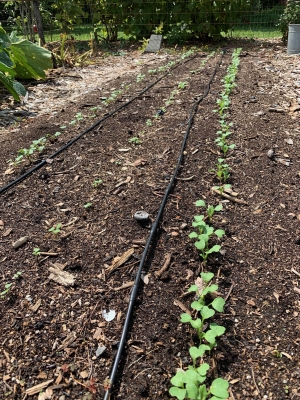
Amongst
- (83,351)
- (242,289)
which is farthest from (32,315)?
(242,289)

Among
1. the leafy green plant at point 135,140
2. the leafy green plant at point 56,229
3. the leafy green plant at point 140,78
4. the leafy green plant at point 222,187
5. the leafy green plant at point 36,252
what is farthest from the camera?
the leafy green plant at point 140,78

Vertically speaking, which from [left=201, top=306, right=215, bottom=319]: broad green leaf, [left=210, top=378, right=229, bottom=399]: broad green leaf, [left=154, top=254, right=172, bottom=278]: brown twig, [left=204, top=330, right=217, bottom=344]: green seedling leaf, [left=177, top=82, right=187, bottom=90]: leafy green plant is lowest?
[left=154, top=254, right=172, bottom=278]: brown twig

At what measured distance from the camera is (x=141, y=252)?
245 centimetres

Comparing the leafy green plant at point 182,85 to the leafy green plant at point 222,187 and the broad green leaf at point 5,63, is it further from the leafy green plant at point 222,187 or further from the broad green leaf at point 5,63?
the leafy green plant at point 222,187

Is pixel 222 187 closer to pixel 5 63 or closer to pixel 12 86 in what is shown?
pixel 12 86

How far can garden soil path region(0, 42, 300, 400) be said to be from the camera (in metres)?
1.79

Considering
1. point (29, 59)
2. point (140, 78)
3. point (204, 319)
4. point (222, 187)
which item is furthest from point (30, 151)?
point (29, 59)

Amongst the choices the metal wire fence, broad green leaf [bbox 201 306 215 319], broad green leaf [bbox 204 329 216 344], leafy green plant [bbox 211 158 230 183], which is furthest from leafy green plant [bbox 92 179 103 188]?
the metal wire fence

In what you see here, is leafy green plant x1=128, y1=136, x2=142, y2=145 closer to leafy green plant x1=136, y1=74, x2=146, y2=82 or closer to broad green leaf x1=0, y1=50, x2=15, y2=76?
broad green leaf x1=0, y1=50, x2=15, y2=76

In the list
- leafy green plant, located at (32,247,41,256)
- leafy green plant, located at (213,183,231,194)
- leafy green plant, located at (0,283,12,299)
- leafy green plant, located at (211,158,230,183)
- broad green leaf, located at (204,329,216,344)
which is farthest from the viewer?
leafy green plant, located at (211,158,230,183)

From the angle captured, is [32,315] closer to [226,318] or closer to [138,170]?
[226,318]

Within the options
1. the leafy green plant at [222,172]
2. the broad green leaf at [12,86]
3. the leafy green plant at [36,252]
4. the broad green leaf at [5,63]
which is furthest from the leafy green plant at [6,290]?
the broad green leaf at [5,63]

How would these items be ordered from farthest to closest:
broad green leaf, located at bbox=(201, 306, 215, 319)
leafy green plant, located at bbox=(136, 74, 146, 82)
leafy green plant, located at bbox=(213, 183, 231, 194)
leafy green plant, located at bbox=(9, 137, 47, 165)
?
leafy green plant, located at bbox=(136, 74, 146, 82) < leafy green plant, located at bbox=(9, 137, 47, 165) < leafy green plant, located at bbox=(213, 183, 231, 194) < broad green leaf, located at bbox=(201, 306, 215, 319)

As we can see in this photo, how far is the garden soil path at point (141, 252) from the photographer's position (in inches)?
70.4
